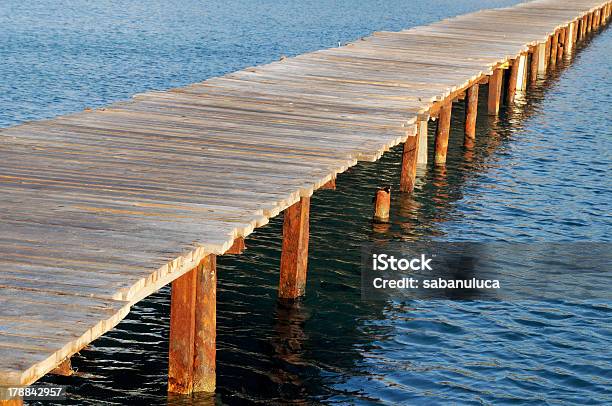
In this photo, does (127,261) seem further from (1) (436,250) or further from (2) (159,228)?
(1) (436,250)

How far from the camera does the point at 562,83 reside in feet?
114

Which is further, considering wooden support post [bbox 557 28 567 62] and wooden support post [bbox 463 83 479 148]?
wooden support post [bbox 557 28 567 62]

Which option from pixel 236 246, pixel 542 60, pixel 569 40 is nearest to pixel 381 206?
pixel 236 246

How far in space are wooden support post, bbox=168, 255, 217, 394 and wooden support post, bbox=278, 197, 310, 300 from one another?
8.93 ft

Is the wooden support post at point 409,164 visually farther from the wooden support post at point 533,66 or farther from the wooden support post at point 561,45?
the wooden support post at point 561,45

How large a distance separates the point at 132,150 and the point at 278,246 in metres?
3.13

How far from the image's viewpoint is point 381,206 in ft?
56.1

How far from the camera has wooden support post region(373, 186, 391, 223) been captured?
17.0 metres

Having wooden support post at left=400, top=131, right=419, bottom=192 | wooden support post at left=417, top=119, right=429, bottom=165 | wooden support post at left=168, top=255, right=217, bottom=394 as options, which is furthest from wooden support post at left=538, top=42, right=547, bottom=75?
wooden support post at left=168, top=255, right=217, bottom=394

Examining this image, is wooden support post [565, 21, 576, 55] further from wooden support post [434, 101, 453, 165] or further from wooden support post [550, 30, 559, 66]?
wooden support post [434, 101, 453, 165]

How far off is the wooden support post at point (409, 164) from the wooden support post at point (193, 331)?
874 cm

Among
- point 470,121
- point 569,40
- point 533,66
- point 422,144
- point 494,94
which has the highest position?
point 569,40

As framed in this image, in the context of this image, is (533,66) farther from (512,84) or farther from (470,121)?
(470,121)

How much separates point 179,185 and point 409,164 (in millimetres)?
7763
